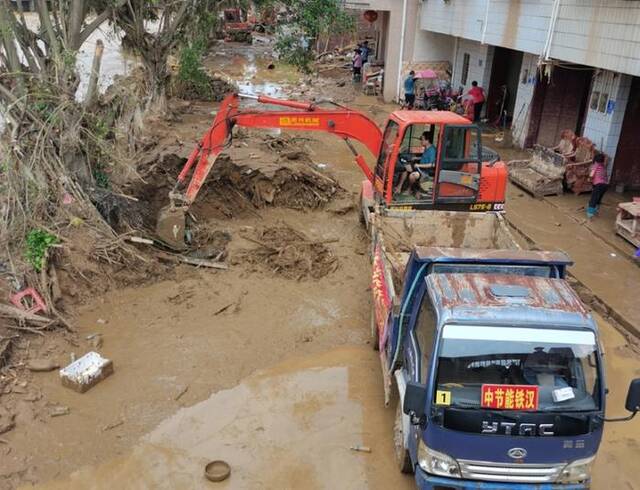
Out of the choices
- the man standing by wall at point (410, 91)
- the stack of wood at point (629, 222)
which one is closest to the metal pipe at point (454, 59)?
the man standing by wall at point (410, 91)

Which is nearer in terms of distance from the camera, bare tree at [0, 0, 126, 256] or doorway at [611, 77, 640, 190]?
bare tree at [0, 0, 126, 256]

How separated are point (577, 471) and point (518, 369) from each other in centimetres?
100

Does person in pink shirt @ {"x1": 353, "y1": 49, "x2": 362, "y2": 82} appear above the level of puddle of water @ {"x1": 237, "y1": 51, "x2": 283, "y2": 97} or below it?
above

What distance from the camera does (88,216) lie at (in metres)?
9.44

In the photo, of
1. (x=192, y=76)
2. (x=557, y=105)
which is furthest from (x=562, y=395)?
(x=192, y=76)

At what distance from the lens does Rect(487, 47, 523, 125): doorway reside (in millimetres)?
20281

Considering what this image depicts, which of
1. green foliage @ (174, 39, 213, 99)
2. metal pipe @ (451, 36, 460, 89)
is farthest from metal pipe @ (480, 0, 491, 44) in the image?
green foliage @ (174, 39, 213, 99)

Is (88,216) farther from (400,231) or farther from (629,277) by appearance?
(629,277)

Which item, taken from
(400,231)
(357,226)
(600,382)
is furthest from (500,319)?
(357,226)

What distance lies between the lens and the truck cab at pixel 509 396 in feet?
15.1

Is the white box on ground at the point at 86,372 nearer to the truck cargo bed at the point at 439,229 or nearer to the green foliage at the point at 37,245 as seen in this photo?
the green foliage at the point at 37,245

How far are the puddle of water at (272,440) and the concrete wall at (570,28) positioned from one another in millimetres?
8188

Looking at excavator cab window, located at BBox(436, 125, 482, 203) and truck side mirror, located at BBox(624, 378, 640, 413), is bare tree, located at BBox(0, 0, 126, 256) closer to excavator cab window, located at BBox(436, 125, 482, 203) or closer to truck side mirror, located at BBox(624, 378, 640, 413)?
excavator cab window, located at BBox(436, 125, 482, 203)

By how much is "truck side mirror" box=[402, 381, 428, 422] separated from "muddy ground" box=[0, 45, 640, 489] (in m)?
1.54
